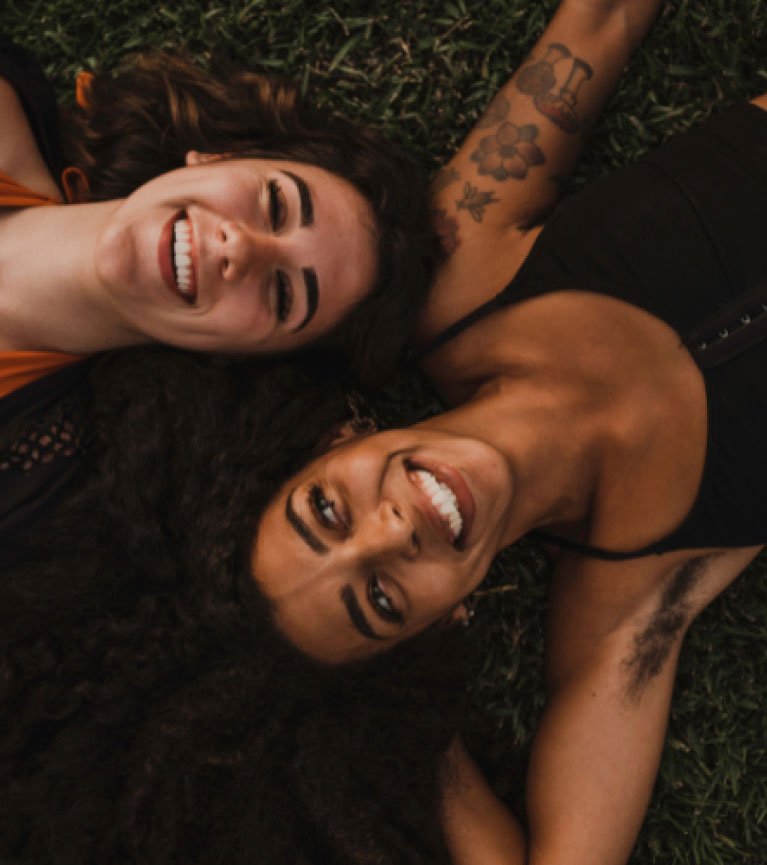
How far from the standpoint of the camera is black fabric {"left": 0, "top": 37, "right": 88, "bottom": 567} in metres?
2.66

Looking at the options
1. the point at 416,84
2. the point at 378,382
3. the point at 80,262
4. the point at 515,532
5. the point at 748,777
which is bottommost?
the point at 748,777

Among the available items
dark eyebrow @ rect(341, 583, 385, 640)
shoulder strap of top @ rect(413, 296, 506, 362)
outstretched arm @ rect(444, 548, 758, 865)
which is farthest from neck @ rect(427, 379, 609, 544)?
dark eyebrow @ rect(341, 583, 385, 640)

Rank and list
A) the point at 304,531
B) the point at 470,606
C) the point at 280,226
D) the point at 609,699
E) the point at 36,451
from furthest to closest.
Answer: the point at 470,606 < the point at 609,699 < the point at 36,451 < the point at 280,226 < the point at 304,531

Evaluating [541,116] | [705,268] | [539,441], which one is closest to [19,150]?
[541,116]

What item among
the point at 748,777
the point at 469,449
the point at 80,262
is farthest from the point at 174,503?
the point at 748,777

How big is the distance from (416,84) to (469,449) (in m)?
1.78

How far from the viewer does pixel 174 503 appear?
8.69 feet

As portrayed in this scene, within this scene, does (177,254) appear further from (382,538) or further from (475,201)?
(475,201)

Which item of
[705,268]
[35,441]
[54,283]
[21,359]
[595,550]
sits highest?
[705,268]

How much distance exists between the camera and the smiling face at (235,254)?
7.64 ft

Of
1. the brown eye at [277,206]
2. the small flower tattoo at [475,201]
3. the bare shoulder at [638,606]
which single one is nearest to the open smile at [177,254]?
the brown eye at [277,206]

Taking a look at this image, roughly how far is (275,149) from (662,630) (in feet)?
7.06

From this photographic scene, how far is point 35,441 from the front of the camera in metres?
2.74

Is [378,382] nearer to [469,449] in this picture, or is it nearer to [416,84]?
[469,449]
